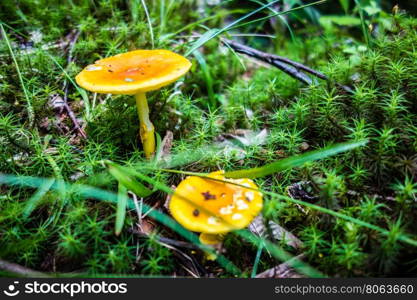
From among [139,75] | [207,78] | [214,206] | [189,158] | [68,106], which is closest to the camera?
[214,206]

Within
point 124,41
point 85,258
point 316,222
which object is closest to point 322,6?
point 124,41

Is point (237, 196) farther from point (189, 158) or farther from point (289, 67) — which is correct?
point (289, 67)

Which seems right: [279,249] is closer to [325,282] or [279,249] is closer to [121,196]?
[325,282]

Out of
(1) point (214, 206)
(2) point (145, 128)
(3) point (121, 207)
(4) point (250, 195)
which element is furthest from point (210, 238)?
(2) point (145, 128)

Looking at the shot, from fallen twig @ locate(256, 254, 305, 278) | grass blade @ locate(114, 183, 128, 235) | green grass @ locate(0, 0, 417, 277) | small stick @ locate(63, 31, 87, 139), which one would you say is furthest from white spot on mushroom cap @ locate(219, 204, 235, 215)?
Result: small stick @ locate(63, 31, 87, 139)

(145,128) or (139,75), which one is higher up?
(139,75)

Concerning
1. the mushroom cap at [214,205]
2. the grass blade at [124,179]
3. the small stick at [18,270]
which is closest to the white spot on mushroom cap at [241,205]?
the mushroom cap at [214,205]
